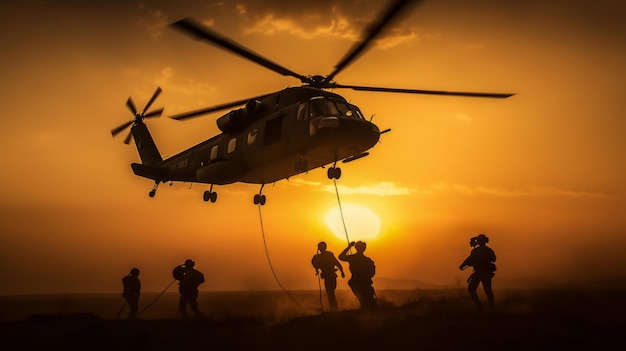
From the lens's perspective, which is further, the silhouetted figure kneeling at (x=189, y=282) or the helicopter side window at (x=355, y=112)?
the helicopter side window at (x=355, y=112)

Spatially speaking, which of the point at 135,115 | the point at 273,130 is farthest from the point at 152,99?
the point at 273,130

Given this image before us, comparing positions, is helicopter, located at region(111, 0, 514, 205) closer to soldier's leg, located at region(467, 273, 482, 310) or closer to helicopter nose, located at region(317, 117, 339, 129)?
helicopter nose, located at region(317, 117, 339, 129)

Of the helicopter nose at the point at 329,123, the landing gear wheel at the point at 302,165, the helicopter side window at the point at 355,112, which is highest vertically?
the helicopter side window at the point at 355,112

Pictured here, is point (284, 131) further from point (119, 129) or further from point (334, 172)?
point (119, 129)

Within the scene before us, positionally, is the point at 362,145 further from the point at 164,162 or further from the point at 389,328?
the point at 164,162

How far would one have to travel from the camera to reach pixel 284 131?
1844 centimetres

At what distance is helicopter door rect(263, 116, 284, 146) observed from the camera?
61.3 feet

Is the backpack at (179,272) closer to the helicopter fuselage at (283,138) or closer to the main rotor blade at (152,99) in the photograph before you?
the helicopter fuselage at (283,138)

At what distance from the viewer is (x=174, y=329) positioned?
14.1 m

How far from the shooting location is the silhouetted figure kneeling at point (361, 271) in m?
16.3

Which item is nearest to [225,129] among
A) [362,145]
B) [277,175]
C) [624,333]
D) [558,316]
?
[277,175]

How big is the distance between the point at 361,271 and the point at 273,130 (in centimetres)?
564

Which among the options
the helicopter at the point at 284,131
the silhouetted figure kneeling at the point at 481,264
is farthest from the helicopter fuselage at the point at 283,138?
the silhouetted figure kneeling at the point at 481,264

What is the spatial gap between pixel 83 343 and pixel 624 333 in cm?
1239
